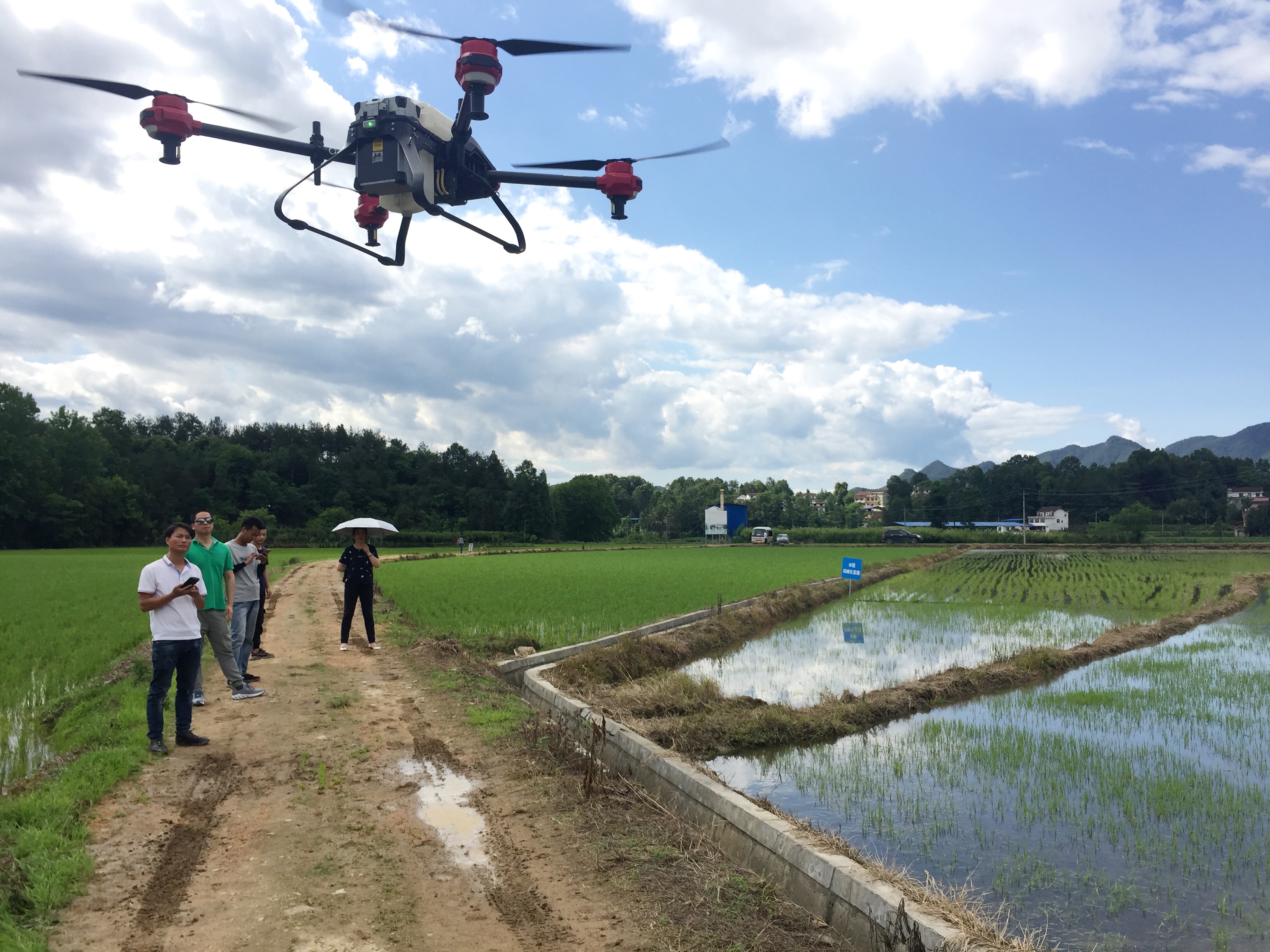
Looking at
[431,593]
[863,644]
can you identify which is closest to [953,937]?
[863,644]

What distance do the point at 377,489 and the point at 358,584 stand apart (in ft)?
239

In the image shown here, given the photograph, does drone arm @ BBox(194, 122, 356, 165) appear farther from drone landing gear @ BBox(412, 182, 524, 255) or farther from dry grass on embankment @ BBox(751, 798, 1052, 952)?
dry grass on embankment @ BBox(751, 798, 1052, 952)

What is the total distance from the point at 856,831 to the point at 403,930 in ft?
11.6

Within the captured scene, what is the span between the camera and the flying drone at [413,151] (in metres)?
5.43

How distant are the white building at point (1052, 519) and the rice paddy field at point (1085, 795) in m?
96.8

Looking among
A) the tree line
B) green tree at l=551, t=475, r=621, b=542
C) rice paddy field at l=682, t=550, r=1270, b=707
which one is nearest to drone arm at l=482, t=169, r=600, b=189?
rice paddy field at l=682, t=550, r=1270, b=707

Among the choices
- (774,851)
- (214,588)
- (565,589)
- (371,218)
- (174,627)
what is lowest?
(565,589)

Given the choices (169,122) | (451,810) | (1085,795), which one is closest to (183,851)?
(451,810)

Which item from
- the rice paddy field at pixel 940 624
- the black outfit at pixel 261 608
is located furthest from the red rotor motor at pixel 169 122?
the rice paddy field at pixel 940 624

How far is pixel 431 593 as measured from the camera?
20.8 meters

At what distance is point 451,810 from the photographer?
5.44 metres

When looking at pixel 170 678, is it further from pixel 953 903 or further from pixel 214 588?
pixel 953 903

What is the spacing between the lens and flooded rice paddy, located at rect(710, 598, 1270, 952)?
4730mm

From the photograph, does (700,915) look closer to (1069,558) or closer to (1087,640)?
(1087,640)
